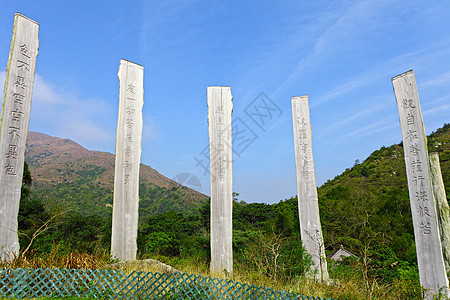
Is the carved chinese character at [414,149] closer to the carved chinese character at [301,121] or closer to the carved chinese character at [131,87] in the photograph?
the carved chinese character at [301,121]

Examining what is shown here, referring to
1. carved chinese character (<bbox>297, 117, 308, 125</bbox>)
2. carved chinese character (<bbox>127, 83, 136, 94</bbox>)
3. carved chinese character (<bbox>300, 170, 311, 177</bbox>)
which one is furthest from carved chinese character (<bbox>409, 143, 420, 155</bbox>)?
carved chinese character (<bbox>127, 83, 136, 94</bbox>)

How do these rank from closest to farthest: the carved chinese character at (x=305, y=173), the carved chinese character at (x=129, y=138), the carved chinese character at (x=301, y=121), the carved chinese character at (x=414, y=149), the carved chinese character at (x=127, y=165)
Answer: the carved chinese character at (x=414, y=149) → the carved chinese character at (x=127, y=165) → the carved chinese character at (x=129, y=138) → the carved chinese character at (x=305, y=173) → the carved chinese character at (x=301, y=121)

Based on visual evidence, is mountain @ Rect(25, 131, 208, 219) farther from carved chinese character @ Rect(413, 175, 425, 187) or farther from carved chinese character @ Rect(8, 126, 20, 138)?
carved chinese character @ Rect(413, 175, 425, 187)

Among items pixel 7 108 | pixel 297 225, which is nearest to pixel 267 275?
pixel 297 225

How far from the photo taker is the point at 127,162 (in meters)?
5.87

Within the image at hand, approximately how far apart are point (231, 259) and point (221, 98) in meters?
3.24

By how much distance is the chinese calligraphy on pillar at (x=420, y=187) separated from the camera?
198 inches

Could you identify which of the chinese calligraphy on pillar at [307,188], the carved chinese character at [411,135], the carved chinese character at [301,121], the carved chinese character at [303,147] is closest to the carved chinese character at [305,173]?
the chinese calligraphy on pillar at [307,188]

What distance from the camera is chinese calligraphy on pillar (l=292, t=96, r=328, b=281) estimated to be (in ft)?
19.6

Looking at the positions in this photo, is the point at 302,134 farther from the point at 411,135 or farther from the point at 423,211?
the point at 423,211

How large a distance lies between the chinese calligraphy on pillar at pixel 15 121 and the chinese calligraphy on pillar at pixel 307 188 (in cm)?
494

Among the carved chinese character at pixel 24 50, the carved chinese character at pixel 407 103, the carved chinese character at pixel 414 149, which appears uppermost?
the carved chinese character at pixel 24 50

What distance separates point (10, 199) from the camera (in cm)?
484

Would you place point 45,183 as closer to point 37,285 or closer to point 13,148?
point 13,148
